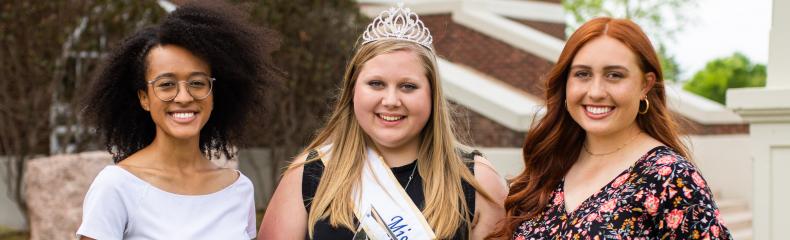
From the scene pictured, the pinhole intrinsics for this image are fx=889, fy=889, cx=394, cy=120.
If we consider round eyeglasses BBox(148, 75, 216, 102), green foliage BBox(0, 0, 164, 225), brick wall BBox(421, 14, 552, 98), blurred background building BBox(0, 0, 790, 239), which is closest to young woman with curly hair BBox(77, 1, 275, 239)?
round eyeglasses BBox(148, 75, 216, 102)

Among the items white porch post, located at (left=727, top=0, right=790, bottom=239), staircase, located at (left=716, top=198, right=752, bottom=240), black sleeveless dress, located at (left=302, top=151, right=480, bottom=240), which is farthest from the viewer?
staircase, located at (left=716, top=198, right=752, bottom=240)

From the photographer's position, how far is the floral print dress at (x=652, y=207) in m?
2.28

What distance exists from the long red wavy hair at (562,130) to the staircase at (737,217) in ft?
18.7

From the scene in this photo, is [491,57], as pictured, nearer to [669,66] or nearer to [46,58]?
[46,58]

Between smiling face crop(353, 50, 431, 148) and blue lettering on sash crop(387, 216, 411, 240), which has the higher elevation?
smiling face crop(353, 50, 431, 148)

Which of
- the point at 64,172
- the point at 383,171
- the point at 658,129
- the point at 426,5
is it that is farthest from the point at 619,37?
the point at 426,5

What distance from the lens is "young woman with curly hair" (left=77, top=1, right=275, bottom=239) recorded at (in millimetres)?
2439

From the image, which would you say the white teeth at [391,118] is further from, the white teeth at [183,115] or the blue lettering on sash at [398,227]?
the white teeth at [183,115]

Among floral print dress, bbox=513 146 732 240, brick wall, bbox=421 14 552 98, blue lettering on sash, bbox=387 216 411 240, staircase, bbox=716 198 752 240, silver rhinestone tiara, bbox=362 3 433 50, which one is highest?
brick wall, bbox=421 14 552 98

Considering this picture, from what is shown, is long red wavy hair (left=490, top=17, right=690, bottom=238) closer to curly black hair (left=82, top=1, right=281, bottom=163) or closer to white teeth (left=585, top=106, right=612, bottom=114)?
white teeth (left=585, top=106, right=612, bottom=114)

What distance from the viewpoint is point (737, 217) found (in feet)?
28.5

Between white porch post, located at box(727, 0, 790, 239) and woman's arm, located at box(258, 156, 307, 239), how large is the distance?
255 centimetres

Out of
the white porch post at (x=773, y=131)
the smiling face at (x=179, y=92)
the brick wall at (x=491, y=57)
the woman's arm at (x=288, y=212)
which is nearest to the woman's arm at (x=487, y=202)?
the woman's arm at (x=288, y=212)

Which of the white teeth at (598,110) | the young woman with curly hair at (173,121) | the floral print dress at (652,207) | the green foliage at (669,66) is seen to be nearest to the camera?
the floral print dress at (652,207)
